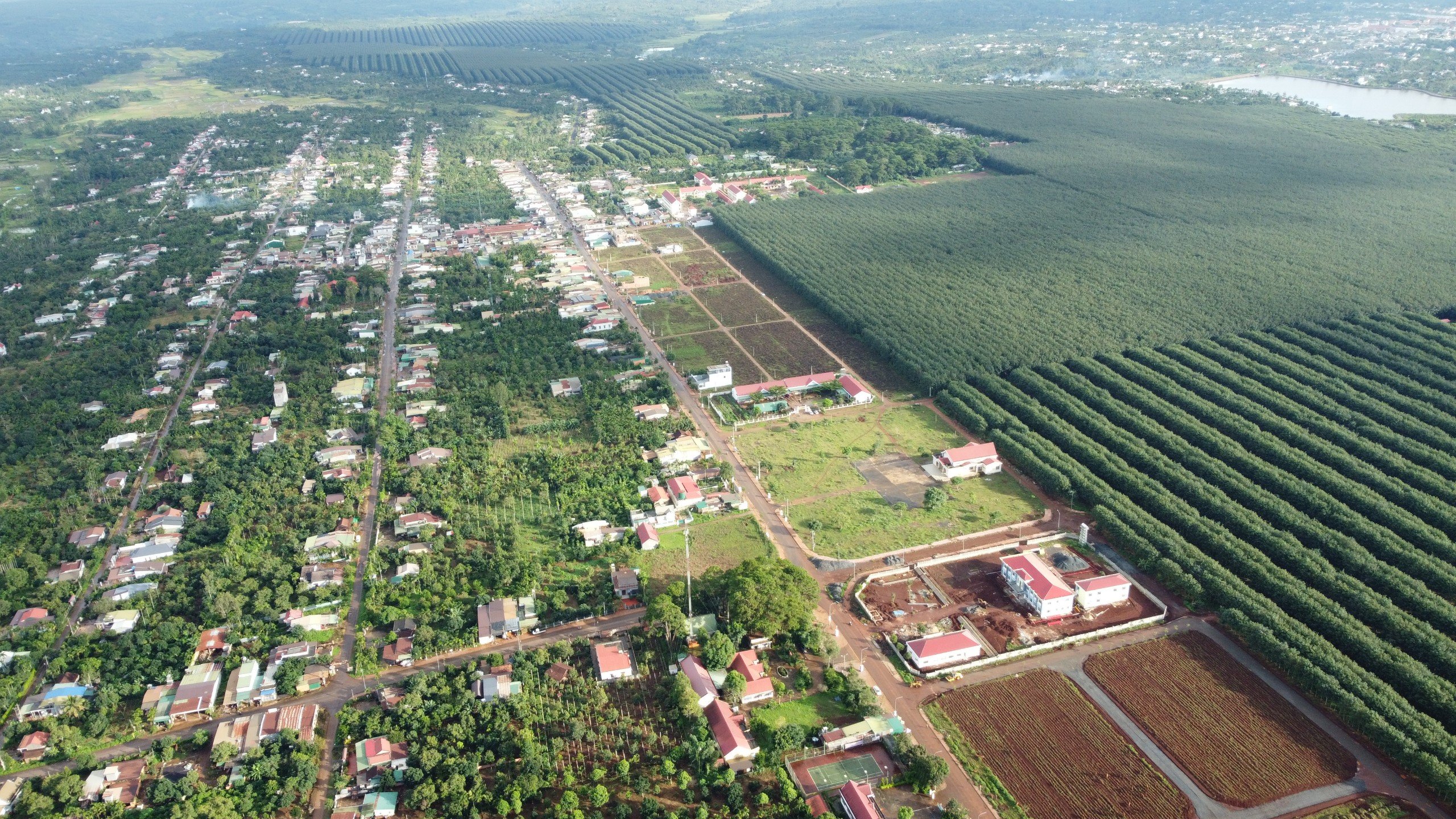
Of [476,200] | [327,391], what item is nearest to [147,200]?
[476,200]

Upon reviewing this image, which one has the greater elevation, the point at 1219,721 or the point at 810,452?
the point at 810,452

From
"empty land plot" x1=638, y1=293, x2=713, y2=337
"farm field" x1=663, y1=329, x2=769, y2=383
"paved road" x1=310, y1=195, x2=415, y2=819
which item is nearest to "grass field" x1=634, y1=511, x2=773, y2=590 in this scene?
"paved road" x1=310, y1=195, x2=415, y2=819

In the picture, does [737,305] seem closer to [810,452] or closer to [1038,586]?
[810,452]

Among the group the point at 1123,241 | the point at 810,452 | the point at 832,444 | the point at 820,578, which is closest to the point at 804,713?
the point at 820,578

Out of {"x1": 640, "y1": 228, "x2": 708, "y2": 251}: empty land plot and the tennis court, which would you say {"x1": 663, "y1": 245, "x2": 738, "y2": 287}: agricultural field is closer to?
{"x1": 640, "y1": 228, "x2": 708, "y2": 251}: empty land plot

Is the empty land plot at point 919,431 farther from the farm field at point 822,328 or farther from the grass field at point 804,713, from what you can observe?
the grass field at point 804,713

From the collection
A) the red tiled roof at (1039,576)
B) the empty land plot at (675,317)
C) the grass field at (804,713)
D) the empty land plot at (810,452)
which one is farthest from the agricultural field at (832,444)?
the empty land plot at (675,317)

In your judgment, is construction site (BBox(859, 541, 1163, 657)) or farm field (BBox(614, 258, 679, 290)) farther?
farm field (BBox(614, 258, 679, 290))
